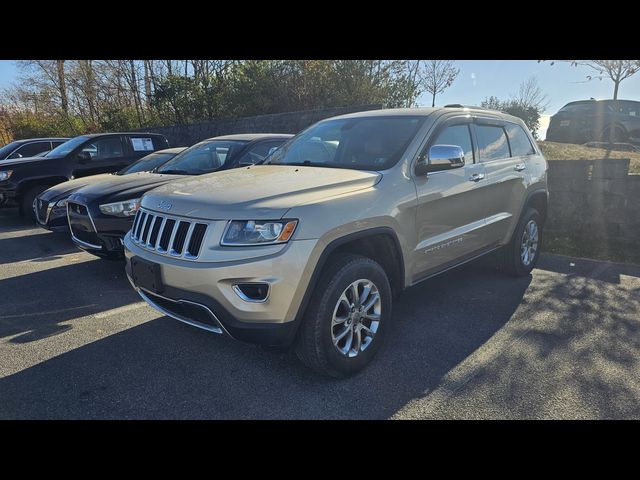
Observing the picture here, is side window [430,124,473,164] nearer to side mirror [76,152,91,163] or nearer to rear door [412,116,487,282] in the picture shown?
rear door [412,116,487,282]

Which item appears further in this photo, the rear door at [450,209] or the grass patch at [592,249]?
the grass patch at [592,249]

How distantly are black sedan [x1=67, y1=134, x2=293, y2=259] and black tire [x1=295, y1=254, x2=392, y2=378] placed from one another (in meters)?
2.96

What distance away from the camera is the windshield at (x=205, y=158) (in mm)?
5945

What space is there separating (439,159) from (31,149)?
1215cm

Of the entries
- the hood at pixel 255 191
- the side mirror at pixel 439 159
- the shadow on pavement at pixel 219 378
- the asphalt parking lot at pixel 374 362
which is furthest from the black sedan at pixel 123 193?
the side mirror at pixel 439 159

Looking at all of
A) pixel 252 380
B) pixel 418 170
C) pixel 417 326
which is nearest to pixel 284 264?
pixel 252 380

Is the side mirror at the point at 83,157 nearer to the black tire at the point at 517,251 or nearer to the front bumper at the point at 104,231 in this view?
the front bumper at the point at 104,231

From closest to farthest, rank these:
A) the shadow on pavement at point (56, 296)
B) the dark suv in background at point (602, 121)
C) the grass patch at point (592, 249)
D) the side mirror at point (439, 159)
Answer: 1. the side mirror at point (439, 159)
2. the shadow on pavement at point (56, 296)
3. the grass patch at point (592, 249)
4. the dark suv in background at point (602, 121)

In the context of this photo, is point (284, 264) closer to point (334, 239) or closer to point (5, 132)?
point (334, 239)

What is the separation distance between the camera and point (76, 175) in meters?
8.72

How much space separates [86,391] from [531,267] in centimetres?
487

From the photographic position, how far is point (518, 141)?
16.3 feet

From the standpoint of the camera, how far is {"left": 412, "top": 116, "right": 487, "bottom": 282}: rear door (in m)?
3.45

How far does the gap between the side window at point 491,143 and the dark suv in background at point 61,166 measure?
7481 mm
